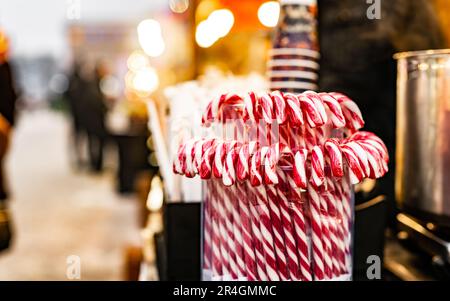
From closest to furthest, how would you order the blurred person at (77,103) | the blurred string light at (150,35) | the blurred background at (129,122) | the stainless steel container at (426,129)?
the stainless steel container at (426,129) → the blurred background at (129,122) → the blurred string light at (150,35) → the blurred person at (77,103)

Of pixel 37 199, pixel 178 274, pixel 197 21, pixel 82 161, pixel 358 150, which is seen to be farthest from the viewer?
pixel 82 161

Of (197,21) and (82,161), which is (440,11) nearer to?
(197,21)

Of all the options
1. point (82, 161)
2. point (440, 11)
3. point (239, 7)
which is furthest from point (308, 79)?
point (82, 161)

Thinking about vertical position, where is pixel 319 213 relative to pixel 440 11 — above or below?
below

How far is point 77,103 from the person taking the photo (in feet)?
31.8

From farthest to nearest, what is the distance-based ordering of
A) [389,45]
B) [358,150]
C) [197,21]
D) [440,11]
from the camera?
[197,21]
[440,11]
[389,45]
[358,150]

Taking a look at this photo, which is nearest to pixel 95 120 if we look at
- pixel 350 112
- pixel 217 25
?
pixel 217 25

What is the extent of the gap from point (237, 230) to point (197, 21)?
10.4ft

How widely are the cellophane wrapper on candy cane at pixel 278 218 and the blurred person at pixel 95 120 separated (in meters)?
8.37

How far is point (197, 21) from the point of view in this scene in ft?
12.7

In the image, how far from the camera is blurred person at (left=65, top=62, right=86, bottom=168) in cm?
952

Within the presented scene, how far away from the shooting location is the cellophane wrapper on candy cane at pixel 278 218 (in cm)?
86

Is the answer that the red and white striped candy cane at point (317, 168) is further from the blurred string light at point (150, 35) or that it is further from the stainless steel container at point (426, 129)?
the blurred string light at point (150, 35)
